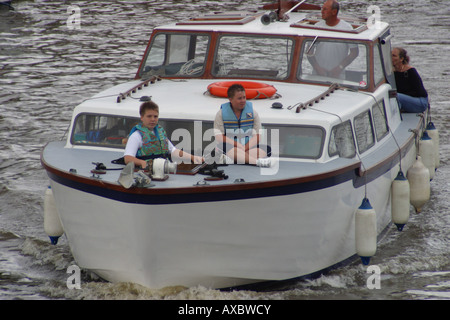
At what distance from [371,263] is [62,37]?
52.8 feet

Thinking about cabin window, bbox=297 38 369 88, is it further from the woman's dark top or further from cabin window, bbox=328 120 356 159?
the woman's dark top

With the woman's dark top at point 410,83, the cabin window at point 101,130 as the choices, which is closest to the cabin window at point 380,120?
the woman's dark top at point 410,83

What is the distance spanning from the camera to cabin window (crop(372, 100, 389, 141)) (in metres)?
9.64

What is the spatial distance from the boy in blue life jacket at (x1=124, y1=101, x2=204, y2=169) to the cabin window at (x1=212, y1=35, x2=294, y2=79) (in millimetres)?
2392

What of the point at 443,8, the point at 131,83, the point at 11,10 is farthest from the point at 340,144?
the point at 11,10

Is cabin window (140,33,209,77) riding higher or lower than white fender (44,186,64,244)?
higher

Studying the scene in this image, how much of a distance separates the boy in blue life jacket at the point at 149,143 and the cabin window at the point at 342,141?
1381 mm

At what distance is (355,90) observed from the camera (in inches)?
388

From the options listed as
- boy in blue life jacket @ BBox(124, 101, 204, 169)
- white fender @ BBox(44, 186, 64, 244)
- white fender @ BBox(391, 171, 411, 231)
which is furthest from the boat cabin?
white fender @ BBox(44, 186, 64, 244)

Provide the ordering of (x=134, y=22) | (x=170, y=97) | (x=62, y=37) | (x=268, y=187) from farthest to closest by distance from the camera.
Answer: (x=134, y=22), (x=62, y=37), (x=170, y=97), (x=268, y=187)

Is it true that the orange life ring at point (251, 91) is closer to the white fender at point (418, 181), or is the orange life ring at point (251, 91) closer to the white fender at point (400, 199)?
the white fender at point (400, 199)

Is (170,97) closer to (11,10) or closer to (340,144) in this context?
(340,144)

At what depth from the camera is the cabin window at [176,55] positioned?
34.6 ft

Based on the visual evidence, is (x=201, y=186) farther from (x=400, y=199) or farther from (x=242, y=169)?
(x=400, y=199)
